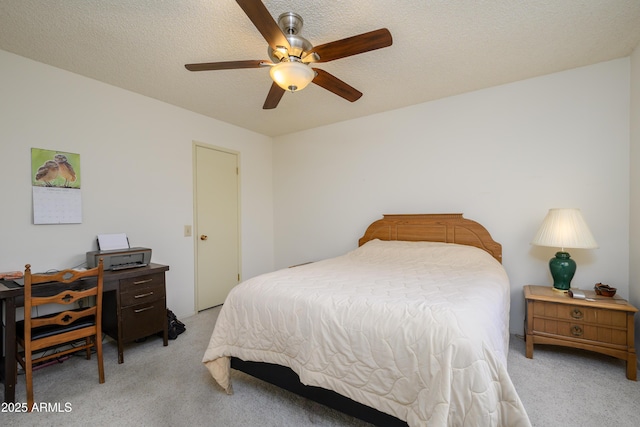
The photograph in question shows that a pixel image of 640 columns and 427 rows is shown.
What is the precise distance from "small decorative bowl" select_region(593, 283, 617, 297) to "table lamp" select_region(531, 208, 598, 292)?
18 centimetres

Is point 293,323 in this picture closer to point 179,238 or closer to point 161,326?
point 161,326

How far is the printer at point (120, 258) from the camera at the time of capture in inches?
98.2

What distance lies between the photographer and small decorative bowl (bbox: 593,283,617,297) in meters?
2.28

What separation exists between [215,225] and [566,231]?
12.2 ft

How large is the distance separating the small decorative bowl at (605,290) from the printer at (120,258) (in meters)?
3.95

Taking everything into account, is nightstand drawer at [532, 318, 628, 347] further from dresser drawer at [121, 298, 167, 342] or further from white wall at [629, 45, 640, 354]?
dresser drawer at [121, 298, 167, 342]

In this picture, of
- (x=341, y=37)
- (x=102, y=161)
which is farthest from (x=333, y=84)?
(x=102, y=161)

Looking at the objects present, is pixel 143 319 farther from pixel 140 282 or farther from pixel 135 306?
pixel 140 282

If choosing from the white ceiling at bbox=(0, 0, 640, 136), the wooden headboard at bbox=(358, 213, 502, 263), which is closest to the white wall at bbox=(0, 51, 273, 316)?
the white ceiling at bbox=(0, 0, 640, 136)

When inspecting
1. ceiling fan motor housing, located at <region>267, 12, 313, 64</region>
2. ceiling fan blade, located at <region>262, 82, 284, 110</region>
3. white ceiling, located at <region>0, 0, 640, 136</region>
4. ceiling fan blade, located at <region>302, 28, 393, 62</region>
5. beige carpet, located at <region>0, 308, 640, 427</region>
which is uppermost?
white ceiling, located at <region>0, 0, 640, 136</region>

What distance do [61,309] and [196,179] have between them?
1806mm

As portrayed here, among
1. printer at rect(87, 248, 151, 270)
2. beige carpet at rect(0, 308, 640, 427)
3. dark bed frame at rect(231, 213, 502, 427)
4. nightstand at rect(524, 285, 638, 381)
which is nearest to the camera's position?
dark bed frame at rect(231, 213, 502, 427)

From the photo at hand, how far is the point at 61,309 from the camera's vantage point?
251 cm

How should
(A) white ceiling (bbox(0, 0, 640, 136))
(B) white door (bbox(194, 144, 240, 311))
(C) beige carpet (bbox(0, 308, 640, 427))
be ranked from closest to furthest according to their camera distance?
(C) beige carpet (bbox(0, 308, 640, 427)), (A) white ceiling (bbox(0, 0, 640, 136)), (B) white door (bbox(194, 144, 240, 311))
